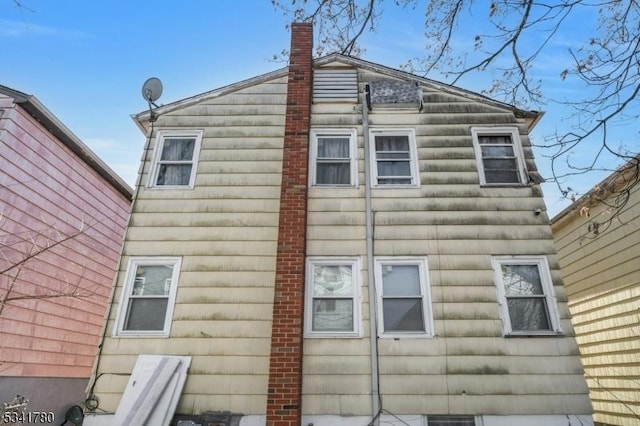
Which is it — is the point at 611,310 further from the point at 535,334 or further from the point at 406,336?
the point at 406,336

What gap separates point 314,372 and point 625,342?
5.77 meters

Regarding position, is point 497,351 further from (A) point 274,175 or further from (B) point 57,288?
(B) point 57,288

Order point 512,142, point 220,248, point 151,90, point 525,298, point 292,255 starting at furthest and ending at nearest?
point 151,90 → point 512,142 → point 220,248 → point 525,298 → point 292,255

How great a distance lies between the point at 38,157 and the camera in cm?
794

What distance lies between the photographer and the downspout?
5.44m

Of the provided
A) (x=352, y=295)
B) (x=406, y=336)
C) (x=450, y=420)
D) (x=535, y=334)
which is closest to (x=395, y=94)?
(x=352, y=295)

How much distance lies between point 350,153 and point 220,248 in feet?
9.13

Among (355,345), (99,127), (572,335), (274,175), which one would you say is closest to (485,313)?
(572,335)

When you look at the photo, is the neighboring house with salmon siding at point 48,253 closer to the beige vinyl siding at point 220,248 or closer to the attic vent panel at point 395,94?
the beige vinyl siding at point 220,248

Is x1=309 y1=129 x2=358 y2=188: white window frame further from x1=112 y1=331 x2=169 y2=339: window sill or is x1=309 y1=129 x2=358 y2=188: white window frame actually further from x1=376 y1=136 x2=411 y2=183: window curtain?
x1=112 y1=331 x2=169 y2=339: window sill

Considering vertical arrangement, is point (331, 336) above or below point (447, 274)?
below

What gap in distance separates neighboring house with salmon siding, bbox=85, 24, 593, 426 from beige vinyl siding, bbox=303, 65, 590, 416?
0.02 m

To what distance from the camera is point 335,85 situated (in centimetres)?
770

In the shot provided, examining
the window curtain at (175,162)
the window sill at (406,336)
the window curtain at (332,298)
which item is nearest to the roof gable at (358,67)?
the window curtain at (175,162)
